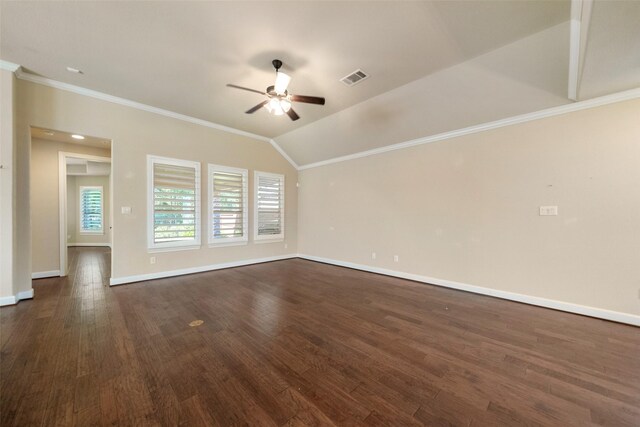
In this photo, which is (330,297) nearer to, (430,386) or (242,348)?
(242,348)

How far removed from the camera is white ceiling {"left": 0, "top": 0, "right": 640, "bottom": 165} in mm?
2230

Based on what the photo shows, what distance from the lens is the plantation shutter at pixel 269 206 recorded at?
6.06 meters

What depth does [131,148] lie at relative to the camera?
4246 millimetres

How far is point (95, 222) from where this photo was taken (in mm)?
8656

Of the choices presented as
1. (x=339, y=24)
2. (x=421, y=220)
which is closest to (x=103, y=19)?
(x=339, y=24)

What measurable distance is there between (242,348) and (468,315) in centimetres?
281

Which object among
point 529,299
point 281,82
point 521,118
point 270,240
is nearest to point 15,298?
point 270,240

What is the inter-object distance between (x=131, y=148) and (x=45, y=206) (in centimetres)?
215

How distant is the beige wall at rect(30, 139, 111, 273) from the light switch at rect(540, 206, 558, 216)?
8435 millimetres

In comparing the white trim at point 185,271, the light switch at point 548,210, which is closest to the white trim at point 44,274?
the white trim at point 185,271

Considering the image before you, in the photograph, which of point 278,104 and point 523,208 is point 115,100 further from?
point 523,208

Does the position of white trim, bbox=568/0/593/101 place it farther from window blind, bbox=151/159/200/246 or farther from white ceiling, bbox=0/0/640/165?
window blind, bbox=151/159/200/246

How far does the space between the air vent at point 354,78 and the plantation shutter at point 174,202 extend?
3.51 metres

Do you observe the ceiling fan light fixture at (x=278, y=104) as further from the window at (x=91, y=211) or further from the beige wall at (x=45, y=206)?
the window at (x=91, y=211)
